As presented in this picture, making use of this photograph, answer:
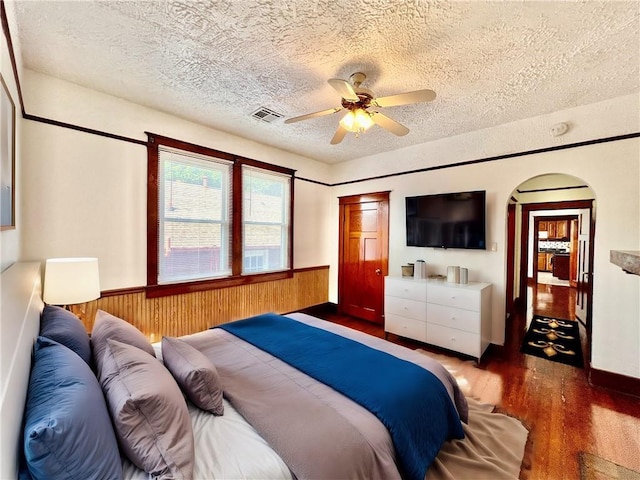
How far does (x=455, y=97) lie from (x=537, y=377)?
115 inches

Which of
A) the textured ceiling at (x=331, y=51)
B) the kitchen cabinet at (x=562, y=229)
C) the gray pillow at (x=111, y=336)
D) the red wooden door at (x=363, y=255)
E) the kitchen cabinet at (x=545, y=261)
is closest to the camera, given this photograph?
the gray pillow at (x=111, y=336)

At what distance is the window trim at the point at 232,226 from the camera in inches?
117

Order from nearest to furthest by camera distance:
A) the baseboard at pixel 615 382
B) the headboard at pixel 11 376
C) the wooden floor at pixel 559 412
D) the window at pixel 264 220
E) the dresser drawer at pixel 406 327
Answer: the headboard at pixel 11 376, the wooden floor at pixel 559 412, the baseboard at pixel 615 382, the dresser drawer at pixel 406 327, the window at pixel 264 220

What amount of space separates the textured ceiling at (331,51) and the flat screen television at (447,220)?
107 centimetres

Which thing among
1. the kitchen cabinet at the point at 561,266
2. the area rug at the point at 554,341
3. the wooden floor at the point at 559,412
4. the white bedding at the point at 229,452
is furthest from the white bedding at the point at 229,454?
the kitchen cabinet at the point at 561,266

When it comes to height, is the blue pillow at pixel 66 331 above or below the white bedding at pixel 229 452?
above

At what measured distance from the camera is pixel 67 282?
2107 millimetres

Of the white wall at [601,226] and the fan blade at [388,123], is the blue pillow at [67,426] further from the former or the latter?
the white wall at [601,226]

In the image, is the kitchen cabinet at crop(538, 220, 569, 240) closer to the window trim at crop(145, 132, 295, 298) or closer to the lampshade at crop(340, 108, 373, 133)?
the window trim at crop(145, 132, 295, 298)

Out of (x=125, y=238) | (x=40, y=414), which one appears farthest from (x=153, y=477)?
(x=125, y=238)

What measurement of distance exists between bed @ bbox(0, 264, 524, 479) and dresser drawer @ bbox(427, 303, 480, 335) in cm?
174

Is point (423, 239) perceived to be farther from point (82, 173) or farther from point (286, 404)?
point (82, 173)

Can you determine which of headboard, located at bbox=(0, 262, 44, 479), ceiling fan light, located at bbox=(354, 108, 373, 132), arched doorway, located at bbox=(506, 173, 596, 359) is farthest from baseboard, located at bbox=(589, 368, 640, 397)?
headboard, located at bbox=(0, 262, 44, 479)

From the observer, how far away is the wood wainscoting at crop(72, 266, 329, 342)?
2773 millimetres
